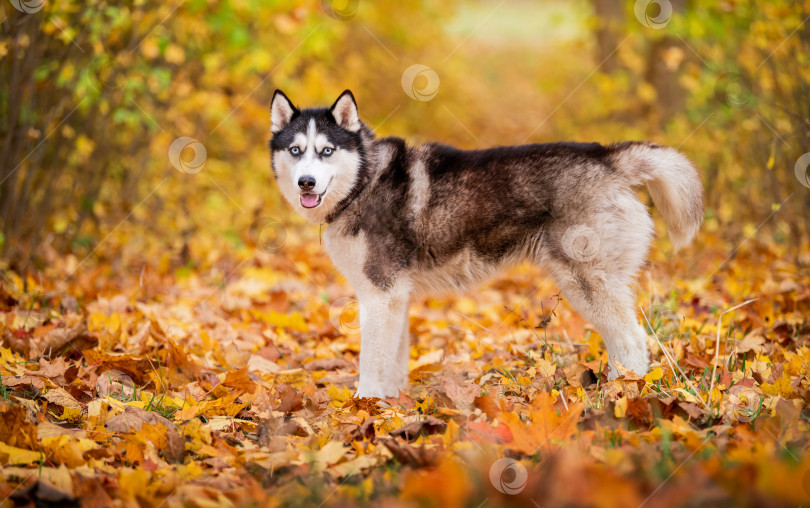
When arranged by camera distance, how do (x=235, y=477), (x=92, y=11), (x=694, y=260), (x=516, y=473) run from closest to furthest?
1. (x=516, y=473)
2. (x=235, y=477)
3. (x=92, y=11)
4. (x=694, y=260)

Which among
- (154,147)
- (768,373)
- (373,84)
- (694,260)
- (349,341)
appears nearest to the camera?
(768,373)

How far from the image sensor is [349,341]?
4.81m

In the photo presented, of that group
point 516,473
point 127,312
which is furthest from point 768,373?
point 127,312

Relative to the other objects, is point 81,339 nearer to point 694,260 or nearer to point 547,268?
point 547,268

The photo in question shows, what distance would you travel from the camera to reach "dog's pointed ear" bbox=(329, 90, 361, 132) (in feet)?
13.3

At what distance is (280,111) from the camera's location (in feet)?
13.8

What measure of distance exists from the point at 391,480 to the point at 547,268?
1909 mm
